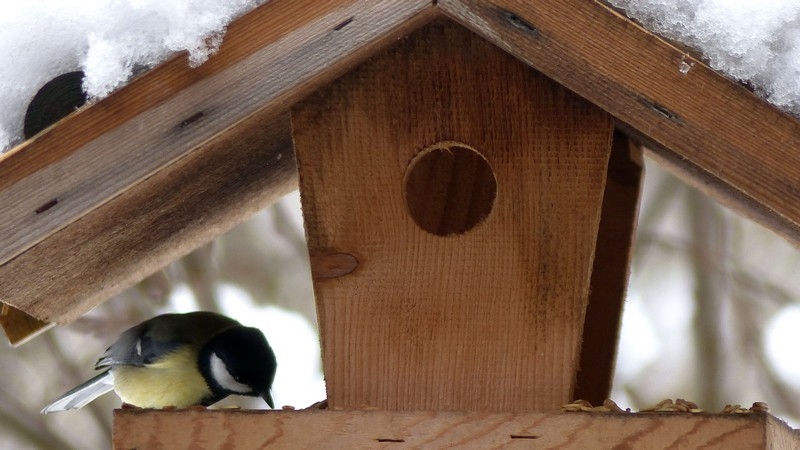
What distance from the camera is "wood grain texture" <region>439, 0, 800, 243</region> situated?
3.75ft

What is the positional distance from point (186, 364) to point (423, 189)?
995 millimetres

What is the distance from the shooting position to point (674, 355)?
13.2ft

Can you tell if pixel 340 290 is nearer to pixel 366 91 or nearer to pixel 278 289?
pixel 366 91

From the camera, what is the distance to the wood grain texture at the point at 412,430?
124 centimetres

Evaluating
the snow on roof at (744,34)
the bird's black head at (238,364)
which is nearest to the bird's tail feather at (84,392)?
the bird's black head at (238,364)

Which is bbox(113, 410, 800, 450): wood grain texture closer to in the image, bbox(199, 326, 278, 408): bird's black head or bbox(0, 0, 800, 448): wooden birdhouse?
bbox(0, 0, 800, 448): wooden birdhouse

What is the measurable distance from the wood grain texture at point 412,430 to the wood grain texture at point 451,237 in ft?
0.71

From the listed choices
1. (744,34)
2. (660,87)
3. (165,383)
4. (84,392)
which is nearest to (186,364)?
(165,383)

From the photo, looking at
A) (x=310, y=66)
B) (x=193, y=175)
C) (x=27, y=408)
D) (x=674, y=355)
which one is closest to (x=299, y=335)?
(x=27, y=408)

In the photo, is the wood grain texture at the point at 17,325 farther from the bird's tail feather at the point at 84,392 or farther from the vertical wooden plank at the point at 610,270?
the vertical wooden plank at the point at 610,270

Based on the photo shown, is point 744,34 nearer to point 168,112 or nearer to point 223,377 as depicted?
point 168,112

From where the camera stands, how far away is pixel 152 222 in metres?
1.65

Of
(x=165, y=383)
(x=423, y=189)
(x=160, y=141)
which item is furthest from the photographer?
(x=165, y=383)

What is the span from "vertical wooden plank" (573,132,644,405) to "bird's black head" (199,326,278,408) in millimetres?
859
